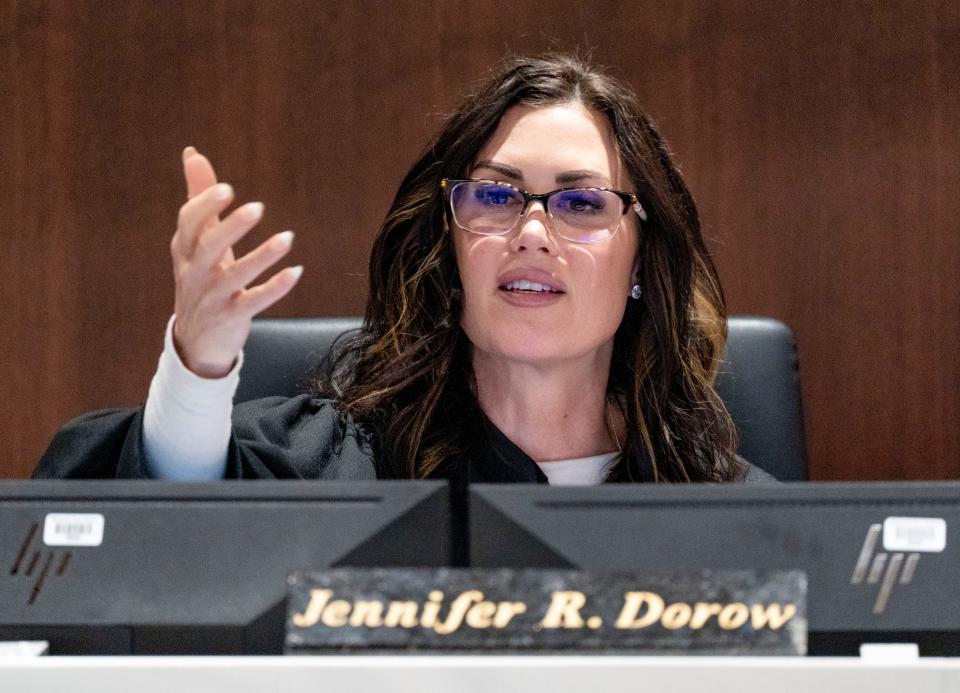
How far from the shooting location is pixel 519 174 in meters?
1.47

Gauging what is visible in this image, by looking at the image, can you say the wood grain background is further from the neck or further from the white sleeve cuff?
the white sleeve cuff

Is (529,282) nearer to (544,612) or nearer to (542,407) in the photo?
(542,407)

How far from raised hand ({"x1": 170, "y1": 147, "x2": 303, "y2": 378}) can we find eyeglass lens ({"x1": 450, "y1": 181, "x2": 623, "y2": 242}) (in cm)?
60

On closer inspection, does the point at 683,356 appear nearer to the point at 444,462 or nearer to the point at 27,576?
the point at 444,462

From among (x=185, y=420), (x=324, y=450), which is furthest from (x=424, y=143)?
(x=185, y=420)

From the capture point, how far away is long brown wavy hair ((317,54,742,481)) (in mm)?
1535

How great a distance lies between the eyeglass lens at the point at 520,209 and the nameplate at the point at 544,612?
2.62ft

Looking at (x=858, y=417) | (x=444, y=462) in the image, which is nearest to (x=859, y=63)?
(x=858, y=417)

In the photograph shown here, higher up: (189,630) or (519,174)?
(519,174)

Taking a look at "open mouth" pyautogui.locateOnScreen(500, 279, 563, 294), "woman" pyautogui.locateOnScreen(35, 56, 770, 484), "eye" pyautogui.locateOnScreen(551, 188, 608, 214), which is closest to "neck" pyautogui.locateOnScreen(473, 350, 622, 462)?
"woman" pyautogui.locateOnScreen(35, 56, 770, 484)

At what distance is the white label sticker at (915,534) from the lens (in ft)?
2.43

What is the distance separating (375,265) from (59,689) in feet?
3.47

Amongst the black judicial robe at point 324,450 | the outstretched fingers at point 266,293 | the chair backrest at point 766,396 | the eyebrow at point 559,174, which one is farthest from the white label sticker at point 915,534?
the chair backrest at point 766,396

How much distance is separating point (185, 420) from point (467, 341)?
2.35 feet
